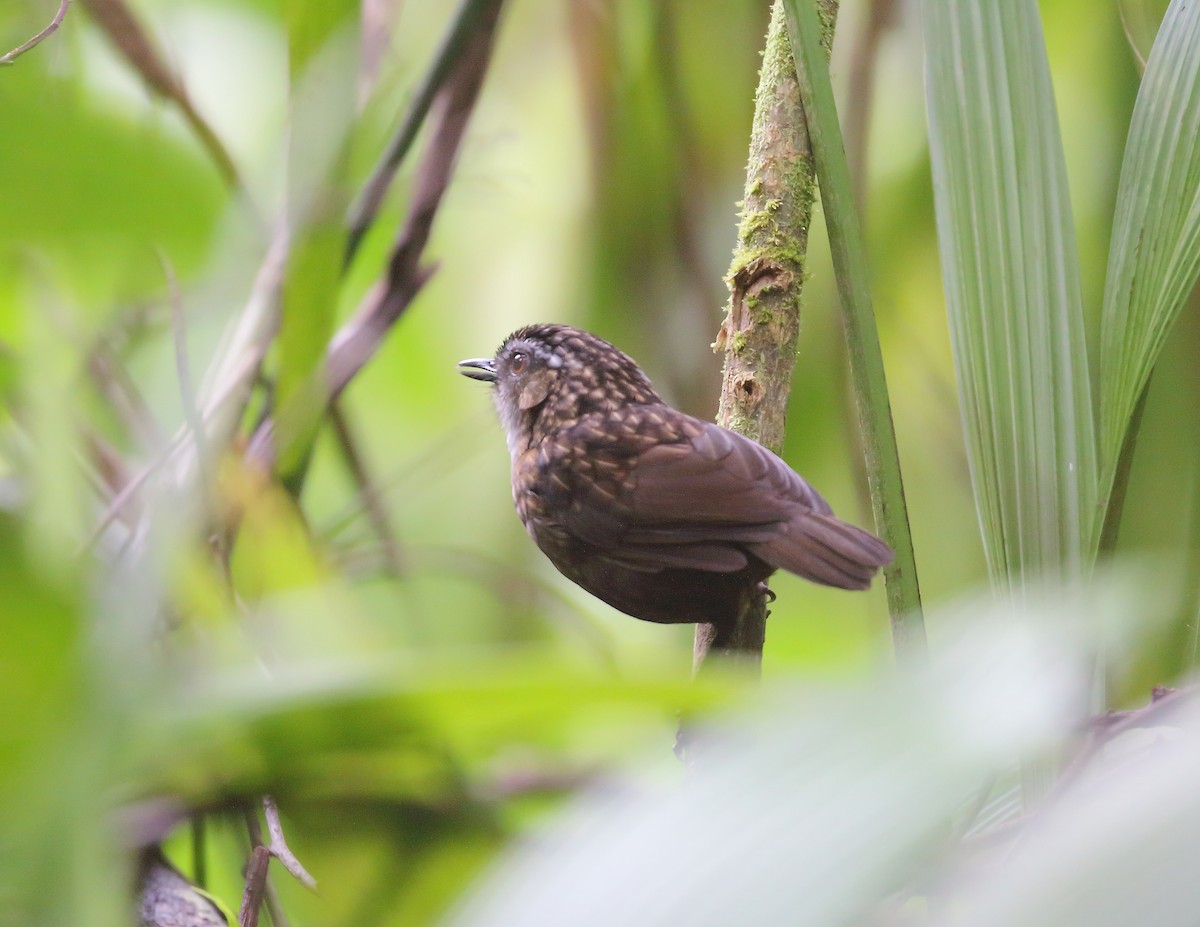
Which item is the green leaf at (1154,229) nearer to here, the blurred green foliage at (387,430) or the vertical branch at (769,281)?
the blurred green foliage at (387,430)

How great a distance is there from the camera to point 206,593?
68 centimetres

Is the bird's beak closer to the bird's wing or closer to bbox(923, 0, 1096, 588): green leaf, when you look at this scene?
the bird's wing

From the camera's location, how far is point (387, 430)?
3.11 meters

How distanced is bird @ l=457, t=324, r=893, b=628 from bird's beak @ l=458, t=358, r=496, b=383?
196mm

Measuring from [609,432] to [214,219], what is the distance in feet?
3.47

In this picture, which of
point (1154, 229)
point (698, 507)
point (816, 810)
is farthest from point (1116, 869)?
point (698, 507)

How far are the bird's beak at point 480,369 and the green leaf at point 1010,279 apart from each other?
1.15 metres

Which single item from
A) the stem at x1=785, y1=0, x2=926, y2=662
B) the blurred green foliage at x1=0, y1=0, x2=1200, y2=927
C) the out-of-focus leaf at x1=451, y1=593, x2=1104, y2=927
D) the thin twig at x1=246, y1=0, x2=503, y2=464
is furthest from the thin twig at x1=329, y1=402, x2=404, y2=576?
the out-of-focus leaf at x1=451, y1=593, x2=1104, y2=927

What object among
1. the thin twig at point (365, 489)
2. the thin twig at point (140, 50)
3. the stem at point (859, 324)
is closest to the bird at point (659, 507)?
the stem at point (859, 324)

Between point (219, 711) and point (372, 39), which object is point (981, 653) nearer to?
point (219, 711)

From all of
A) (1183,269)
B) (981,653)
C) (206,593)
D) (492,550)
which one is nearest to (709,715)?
(981,653)

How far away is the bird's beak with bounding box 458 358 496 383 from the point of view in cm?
220

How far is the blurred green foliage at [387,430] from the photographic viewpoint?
342mm

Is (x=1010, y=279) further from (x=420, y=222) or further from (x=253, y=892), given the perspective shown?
(x=420, y=222)
